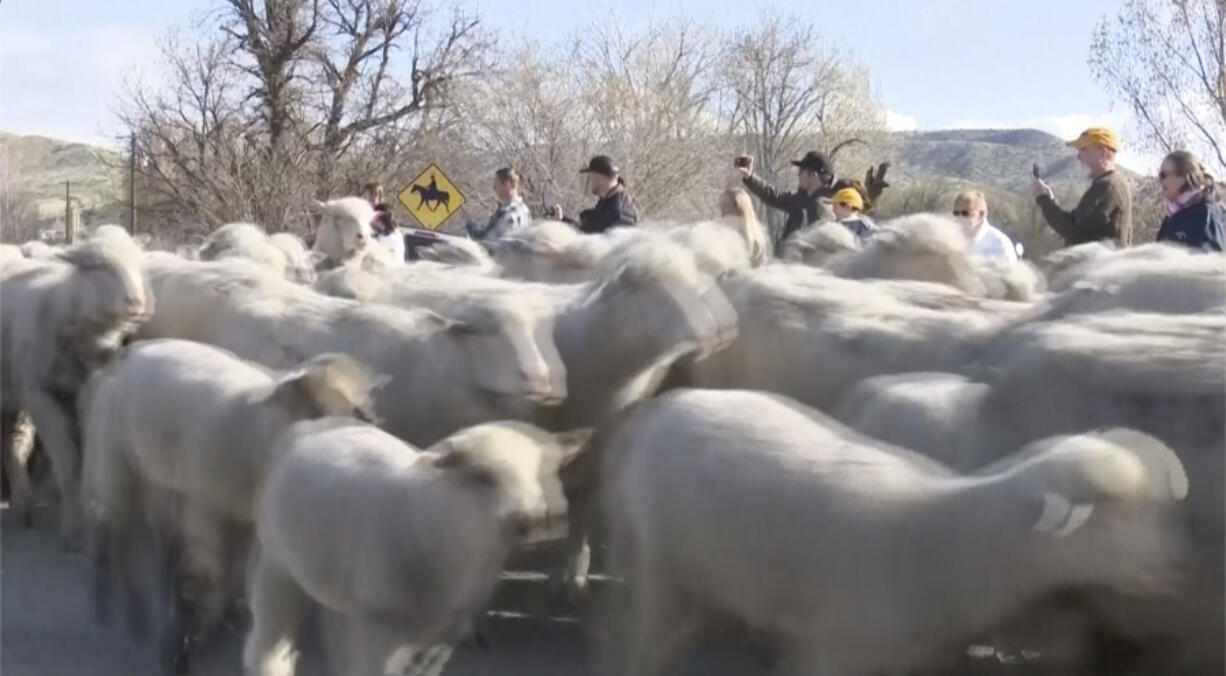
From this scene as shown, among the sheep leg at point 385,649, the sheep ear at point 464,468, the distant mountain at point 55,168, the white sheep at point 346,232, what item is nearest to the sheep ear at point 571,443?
the sheep ear at point 464,468

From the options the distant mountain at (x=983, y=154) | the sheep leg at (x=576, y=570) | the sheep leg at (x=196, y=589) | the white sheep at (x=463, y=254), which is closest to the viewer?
the sheep leg at (x=196, y=589)

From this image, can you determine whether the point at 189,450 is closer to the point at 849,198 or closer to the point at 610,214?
the point at 849,198

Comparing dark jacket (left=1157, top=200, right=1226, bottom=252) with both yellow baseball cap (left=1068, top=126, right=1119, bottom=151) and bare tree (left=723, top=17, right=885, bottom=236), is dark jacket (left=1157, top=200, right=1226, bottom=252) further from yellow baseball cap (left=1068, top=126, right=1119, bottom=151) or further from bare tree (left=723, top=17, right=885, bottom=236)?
bare tree (left=723, top=17, right=885, bottom=236)

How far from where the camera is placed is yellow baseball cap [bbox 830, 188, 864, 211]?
10844 millimetres

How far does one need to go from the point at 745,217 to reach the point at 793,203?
1928mm

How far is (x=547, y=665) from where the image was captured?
6.97 meters

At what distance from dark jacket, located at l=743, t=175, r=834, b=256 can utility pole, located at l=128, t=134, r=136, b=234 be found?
17337 mm

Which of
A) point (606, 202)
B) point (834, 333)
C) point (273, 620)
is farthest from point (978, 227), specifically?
point (273, 620)

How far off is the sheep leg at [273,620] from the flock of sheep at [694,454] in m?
0.01

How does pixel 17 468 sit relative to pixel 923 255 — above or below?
below

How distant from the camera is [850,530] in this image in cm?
473

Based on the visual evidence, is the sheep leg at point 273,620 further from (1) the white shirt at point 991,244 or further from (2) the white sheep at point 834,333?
(1) the white shirt at point 991,244

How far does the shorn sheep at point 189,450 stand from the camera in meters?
6.39

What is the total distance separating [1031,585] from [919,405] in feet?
4.16
